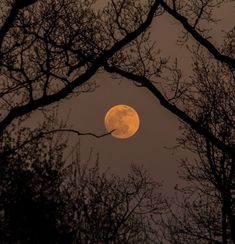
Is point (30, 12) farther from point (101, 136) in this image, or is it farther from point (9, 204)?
point (9, 204)

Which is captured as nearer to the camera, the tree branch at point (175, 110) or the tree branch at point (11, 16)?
the tree branch at point (175, 110)

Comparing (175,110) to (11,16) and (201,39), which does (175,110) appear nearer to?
(201,39)

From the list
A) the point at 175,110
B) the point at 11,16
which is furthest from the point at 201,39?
the point at 11,16

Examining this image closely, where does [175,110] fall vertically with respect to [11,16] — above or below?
below

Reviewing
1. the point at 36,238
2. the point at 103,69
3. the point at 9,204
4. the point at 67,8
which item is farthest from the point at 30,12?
Answer: the point at 36,238

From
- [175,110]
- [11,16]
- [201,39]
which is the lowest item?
[175,110]

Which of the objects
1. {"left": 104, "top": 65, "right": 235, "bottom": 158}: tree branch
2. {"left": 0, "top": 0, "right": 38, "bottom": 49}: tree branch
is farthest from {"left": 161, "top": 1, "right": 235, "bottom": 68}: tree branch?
{"left": 0, "top": 0, "right": 38, "bottom": 49}: tree branch

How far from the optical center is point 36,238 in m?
19.7

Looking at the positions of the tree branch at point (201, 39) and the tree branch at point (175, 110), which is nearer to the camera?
the tree branch at point (175, 110)

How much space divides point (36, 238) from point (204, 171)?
21.3 feet

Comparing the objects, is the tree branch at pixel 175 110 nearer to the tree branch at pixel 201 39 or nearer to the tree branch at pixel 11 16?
the tree branch at pixel 201 39

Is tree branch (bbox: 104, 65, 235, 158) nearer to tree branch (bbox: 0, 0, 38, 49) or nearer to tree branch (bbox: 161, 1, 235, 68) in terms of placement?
tree branch (bbox: 161, 1, 235, 68)

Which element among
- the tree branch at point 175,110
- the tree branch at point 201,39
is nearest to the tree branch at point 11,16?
the tree branch at point 175,110

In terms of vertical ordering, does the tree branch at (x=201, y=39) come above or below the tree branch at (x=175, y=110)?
above
